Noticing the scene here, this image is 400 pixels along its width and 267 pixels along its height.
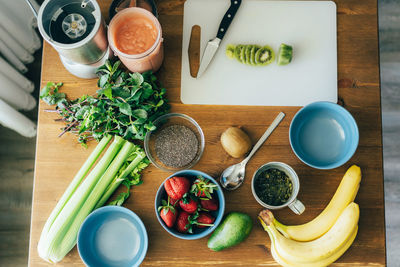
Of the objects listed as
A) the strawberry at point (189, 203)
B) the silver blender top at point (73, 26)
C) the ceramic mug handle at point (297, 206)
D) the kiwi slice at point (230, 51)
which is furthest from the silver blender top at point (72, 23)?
the ceramic mug handle at point (297, 206)

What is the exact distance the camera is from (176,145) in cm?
102

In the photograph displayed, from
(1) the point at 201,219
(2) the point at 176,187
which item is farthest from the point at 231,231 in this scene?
(2) the point at 176,187

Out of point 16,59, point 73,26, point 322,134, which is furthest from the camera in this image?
point 16,59

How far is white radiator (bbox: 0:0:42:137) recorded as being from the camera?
129cm

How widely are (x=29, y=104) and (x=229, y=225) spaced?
1.04 meters

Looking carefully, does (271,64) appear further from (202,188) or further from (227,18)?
(202,188)

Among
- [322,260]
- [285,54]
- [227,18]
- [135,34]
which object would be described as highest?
[135,34]

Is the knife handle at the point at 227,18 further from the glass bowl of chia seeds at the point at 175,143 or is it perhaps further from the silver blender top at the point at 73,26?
the silver blender top at the point at 73,26

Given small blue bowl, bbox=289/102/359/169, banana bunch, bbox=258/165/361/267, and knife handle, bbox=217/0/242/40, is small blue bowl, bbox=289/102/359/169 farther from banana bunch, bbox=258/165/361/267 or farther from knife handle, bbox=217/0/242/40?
knife handle, bbox=217/0/242/40

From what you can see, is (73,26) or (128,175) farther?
(128,175)

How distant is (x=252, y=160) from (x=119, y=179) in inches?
14.9

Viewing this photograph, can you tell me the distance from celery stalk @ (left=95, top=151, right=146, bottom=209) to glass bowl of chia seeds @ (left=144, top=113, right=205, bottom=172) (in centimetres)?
3

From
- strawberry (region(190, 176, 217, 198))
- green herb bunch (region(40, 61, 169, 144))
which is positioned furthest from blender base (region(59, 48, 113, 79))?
strawberry (region(190, 176, 217, 198))

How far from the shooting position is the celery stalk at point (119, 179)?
974mm
